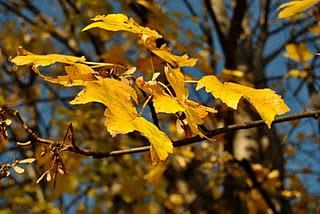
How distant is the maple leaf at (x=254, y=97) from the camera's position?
0.80m

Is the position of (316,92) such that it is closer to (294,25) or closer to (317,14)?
(294,25)

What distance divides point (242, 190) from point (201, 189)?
1.15 ft

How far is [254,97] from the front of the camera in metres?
Answer: 0.83

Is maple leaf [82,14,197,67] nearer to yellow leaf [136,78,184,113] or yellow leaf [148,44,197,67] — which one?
yellow leaf [148,44,197,67]

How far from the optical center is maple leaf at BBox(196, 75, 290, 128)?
803mm

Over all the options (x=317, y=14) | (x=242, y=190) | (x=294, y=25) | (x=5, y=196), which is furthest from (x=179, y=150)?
(x=5, y=196)

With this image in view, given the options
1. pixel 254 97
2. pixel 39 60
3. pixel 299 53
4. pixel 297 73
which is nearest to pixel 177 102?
pixel 254 97

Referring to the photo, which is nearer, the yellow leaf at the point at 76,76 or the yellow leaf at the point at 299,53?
the yellow leaf at the point at 76,76

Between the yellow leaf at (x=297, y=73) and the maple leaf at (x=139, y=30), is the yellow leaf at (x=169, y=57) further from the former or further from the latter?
the yellow leaf at (x=297, y=73)

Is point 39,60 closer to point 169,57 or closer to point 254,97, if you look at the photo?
point 169,57

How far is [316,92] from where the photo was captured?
7.39ft

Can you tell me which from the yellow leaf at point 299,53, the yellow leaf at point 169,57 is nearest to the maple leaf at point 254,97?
the yellow leaf at point 169,57

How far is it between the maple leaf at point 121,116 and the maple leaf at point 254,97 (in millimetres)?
136

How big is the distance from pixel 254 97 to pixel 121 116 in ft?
0.85
